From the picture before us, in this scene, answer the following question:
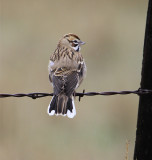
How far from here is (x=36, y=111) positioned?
10.9 metres

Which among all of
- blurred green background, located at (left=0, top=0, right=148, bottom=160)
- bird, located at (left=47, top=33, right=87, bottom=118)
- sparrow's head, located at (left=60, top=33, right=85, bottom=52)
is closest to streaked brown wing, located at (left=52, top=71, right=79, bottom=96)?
→ bird, located at (left=47, top=33, right=87, bottom=118)

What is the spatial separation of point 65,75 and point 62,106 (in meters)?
0.79

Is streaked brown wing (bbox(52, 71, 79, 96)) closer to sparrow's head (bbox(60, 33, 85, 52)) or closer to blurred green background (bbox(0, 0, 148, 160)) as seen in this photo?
sparrow's head (bbox(60, 33, 85, 52))

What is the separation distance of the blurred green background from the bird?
1465 millimetres

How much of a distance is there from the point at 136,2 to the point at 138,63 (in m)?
2.98

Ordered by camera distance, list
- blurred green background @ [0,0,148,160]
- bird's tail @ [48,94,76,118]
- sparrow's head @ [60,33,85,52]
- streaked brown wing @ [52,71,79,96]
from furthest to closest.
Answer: sparrow's head @ [60,33,85,52] → blurred green background @ [0,0,148,160] → streaked brown wing @ [52,71,79,96] → bird's tail @ [48,94,76,118]

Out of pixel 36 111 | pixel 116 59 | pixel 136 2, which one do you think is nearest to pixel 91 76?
pixel 116 59

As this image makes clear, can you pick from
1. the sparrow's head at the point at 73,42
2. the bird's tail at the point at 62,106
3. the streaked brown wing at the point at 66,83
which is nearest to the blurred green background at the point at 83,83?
the sparrow's head at the point at 73,42

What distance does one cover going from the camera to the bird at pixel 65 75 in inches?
314

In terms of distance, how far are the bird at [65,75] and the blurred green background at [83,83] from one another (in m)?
1.47

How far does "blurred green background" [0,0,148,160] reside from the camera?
33.6ft

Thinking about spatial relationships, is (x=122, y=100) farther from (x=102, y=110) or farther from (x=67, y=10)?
(x=67, y=10)

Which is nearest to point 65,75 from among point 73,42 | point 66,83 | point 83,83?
point 66,83

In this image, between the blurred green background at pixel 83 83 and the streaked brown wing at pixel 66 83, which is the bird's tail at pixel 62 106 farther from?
the blurred green background at pixel 83 83
